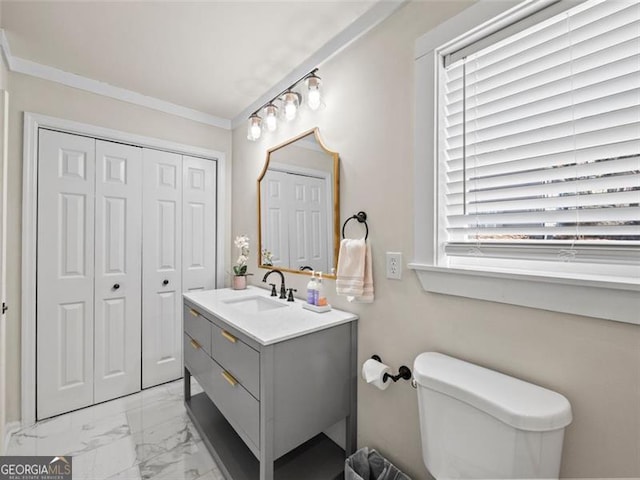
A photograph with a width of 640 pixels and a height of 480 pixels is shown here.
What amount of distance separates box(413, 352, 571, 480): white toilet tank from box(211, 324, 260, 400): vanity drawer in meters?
0.65

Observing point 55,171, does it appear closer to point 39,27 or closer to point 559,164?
point 39,27

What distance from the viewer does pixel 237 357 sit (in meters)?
1.35

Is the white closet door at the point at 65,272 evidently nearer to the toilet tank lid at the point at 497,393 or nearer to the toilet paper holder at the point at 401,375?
the toilet paper holder at the point at 401,375

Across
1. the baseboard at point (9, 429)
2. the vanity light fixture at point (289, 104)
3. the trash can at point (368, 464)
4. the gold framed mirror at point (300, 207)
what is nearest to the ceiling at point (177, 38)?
the vanity light fixture at point (289, 104)

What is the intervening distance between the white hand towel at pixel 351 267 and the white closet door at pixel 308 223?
0.23 m

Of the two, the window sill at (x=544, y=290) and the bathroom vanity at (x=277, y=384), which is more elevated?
the window sill at (x=544, y=290)

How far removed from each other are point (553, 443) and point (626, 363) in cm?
29

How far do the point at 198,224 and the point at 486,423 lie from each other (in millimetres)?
2451

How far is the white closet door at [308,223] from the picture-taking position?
67.4 inches

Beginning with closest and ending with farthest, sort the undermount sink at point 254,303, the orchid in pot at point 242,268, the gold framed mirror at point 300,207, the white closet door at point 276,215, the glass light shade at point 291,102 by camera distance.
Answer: the gold framed mirror at point 300,207, the glass light shade at point 291,102, the undermount sink at point 254,303, the white closet door at point 276,215, the orchid in pot at point 242,268

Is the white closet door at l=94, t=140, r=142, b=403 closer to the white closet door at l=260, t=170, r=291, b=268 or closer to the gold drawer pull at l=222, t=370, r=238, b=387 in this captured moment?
the white closet door at l=260, t=170, r=291, b=268

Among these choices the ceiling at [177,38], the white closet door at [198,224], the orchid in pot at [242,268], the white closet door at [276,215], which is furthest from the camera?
the white closet door at [198,224]

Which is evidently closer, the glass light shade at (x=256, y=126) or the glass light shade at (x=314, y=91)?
the glass light shade at (x=314, y=91)

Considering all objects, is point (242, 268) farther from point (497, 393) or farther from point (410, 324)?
point (497, 393)
